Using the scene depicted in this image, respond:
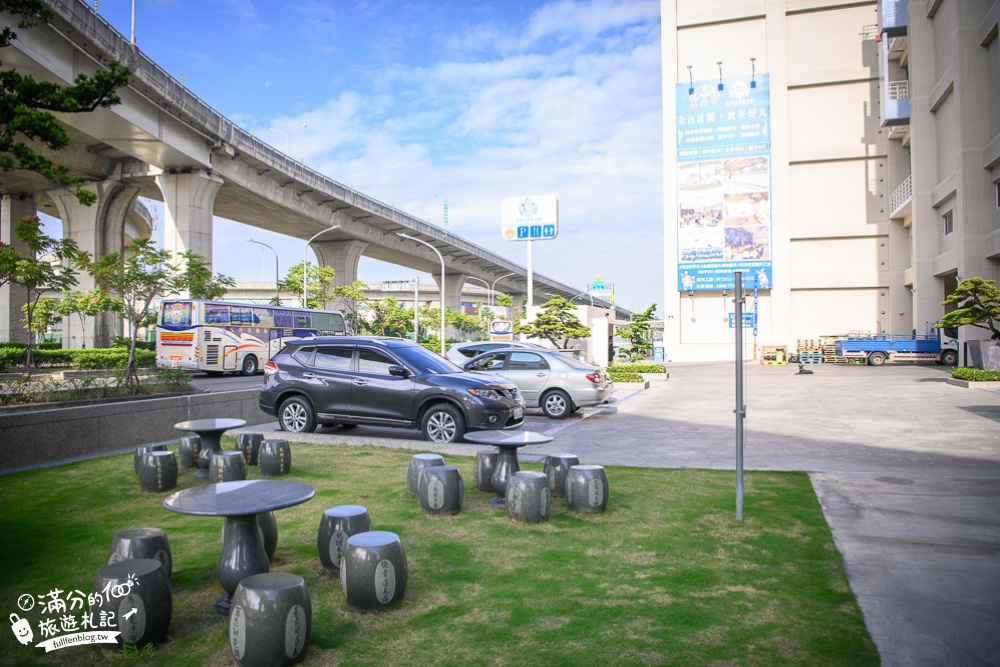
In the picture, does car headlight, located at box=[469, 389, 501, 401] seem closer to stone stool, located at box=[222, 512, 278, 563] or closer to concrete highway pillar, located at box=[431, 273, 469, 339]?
stone stool, located at box=[222, 512, 278, 563]

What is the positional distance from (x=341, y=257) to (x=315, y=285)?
3138 millimetres

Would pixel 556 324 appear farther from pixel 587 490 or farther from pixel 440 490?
pixel 440 490

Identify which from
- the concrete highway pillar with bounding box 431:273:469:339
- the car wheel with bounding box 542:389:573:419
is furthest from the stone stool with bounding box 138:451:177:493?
the concrete highway pillar with bounding box 431:273:469:339

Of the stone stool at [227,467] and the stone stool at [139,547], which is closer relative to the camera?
the stone stool at [139,547]

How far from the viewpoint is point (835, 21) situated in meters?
43.9

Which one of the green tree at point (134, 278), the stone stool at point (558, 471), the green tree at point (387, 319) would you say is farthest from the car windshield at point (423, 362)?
the green tree at point (387, 319)

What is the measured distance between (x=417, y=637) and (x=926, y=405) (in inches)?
650

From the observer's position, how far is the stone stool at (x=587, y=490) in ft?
21.3

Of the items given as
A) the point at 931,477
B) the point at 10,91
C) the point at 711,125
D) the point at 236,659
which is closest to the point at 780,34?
the point at 711,125

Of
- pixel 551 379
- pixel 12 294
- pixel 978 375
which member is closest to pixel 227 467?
pixel 551 379

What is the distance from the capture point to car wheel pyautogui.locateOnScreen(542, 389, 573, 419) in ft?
48.6

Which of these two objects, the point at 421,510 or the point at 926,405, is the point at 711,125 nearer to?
the point at 926,405

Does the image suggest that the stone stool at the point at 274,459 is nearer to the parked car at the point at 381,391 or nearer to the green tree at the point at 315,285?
the parked car at the point at 381,391

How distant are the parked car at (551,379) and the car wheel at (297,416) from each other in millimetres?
4404
